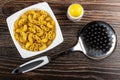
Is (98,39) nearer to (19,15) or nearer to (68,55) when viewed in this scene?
(68,55)

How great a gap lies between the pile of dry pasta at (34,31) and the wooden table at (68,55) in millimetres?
27

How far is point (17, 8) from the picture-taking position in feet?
3.03

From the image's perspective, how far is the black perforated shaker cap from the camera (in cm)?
87

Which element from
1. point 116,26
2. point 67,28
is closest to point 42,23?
point 67,28

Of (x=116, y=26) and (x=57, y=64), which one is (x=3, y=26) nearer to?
(x=57, y=64)

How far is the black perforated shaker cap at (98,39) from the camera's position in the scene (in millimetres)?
873

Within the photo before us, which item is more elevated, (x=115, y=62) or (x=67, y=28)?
(x=67, y=28)

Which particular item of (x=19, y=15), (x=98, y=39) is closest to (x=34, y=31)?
(x=19, y=15)

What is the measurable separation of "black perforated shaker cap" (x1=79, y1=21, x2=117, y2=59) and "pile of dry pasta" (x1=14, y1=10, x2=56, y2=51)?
0.09 m

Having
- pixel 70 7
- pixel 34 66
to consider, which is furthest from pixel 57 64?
pixel 70 7

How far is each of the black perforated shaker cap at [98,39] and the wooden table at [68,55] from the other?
2 cm

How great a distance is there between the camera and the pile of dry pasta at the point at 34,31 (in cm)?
89

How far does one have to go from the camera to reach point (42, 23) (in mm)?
897

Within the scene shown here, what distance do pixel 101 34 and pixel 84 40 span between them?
5 cm
